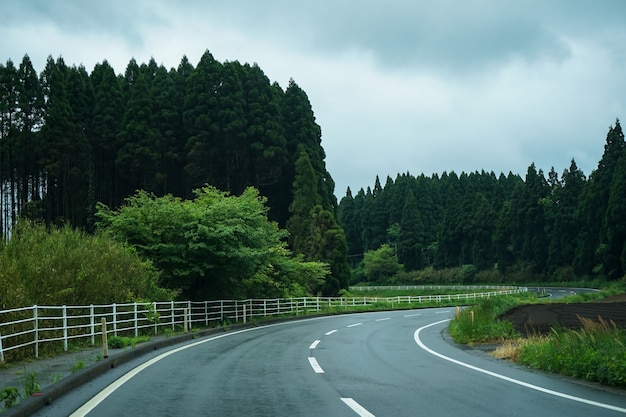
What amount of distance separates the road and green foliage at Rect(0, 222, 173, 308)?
3852 millimetres

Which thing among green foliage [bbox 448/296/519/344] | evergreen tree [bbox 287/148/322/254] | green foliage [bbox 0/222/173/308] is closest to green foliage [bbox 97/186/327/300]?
green foliage [bbox 0/222/173/308]

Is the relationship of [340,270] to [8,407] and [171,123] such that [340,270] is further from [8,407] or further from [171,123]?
[8,407]

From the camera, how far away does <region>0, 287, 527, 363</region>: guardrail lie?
45.5ft

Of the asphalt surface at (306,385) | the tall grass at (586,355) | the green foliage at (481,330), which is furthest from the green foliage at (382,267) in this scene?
the tall grass at (586,355)

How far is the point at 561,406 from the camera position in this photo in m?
8.12

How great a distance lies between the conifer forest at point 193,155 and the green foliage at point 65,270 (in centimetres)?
2579

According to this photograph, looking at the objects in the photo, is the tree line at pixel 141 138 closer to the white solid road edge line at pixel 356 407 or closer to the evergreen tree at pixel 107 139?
the evergreen tree at pixel 107 139

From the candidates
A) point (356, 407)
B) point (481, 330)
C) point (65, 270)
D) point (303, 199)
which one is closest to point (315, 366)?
point (356, 407)

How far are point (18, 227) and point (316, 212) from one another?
42.3m

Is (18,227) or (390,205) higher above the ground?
(390,205)

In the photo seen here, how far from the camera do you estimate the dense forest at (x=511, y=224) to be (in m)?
75.4

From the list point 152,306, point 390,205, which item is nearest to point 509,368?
point 152,306

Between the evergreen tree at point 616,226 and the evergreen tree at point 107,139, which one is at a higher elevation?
the evergreen tree at point 107,139

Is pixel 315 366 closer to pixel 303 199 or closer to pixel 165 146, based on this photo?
pixel 303 199
